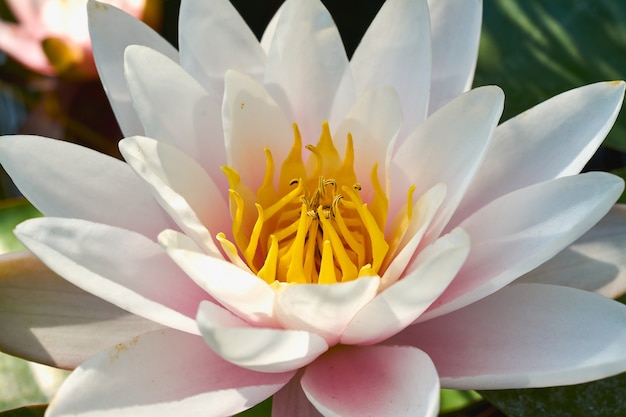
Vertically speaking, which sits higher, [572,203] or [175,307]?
Answer: [572,203]

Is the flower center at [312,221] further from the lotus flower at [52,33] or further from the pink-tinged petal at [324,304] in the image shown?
the lotus flower at [52,33]

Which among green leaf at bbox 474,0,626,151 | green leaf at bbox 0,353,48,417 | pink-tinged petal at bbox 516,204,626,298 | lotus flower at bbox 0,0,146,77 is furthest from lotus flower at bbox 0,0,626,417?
lotus flower at bbox 0,0,146,77

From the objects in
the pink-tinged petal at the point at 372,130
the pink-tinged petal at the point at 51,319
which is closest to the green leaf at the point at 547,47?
the pink-tinged petal at the point at 372,130

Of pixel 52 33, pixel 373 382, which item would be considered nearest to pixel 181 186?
pixel 373 382

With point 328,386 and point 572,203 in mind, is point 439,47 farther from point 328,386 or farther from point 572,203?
point 328,386

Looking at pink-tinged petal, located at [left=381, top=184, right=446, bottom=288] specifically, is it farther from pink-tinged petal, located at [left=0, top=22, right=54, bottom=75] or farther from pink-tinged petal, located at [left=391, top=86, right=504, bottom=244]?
pink-tinged petal, located at [left=0, top=22, right=54, bottom=75]

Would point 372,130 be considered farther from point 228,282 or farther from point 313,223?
point 228,282

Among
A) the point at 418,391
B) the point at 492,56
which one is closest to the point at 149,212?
the point at 418,391
